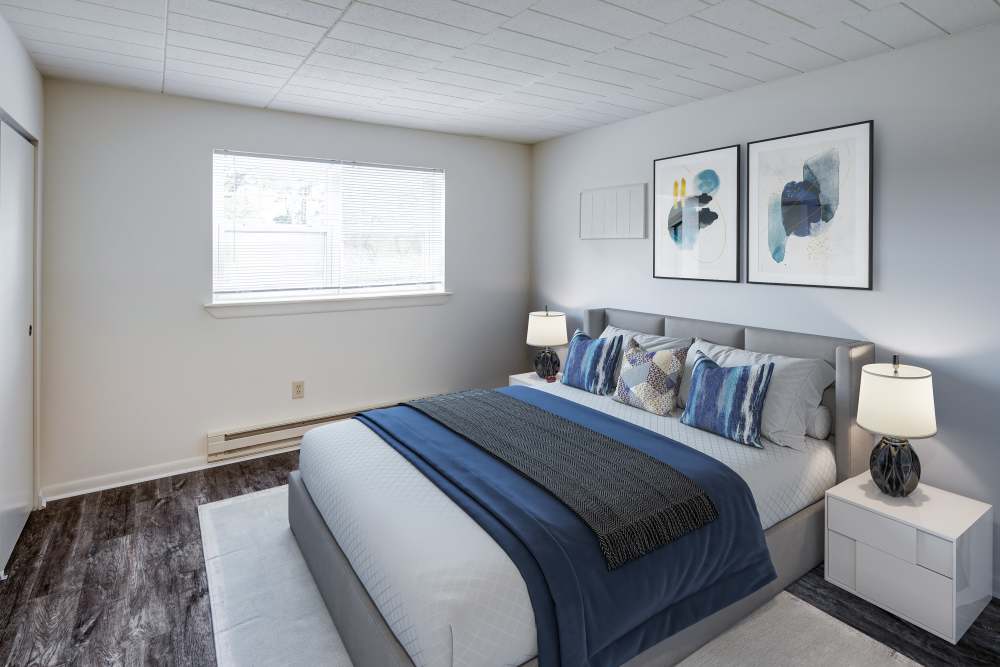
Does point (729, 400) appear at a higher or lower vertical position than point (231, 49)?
lower

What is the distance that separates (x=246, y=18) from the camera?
2326 mm

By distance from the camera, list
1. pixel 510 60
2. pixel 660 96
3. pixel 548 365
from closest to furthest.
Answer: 1. pixel 510 60
2. pixel 660 96
3. pixel 548 365

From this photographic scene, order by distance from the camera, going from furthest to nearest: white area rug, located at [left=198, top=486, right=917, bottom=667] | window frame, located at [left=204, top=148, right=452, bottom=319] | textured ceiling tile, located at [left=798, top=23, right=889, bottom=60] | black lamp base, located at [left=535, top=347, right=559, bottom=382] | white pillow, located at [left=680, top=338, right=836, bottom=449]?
1. black lamp base, located at [left=535, top=347, right=559, bottom=382]
2. window frame, located at [left=204, top=148, right=452, bottom=319]
3. white pillow, located at [left=680, top=338, right=836, bottom=449]
4. textured ceiling tile, located at [left=798, top=23, right=889, bottom=60]
5. white area rug, located at [left=198, top=486, right=917, bottom=667]

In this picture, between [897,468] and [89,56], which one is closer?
[897,468]

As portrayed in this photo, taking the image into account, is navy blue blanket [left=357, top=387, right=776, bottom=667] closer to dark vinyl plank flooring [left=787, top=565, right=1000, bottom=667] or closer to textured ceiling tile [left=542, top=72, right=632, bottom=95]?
dark vinyl plank flooring [left=787, top=565, right=1000, bottom=667]

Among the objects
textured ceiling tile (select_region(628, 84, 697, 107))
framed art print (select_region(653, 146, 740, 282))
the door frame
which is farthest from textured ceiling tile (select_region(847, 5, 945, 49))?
the door frame

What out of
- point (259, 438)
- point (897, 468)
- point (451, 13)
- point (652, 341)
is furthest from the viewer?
point (259, 438)

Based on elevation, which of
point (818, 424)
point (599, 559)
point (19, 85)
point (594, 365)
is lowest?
point (599, 559)

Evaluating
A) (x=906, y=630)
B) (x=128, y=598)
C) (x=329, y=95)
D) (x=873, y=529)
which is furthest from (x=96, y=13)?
(x=906, y=630)

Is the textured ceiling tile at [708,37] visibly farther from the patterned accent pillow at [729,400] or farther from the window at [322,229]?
the window at [322,229]

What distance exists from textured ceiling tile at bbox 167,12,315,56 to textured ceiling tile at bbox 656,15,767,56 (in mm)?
1591

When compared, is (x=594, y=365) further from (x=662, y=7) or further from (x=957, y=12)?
(x=957, y=12)

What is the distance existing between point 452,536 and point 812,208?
248 centimetres

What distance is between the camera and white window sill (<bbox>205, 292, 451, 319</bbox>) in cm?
380
